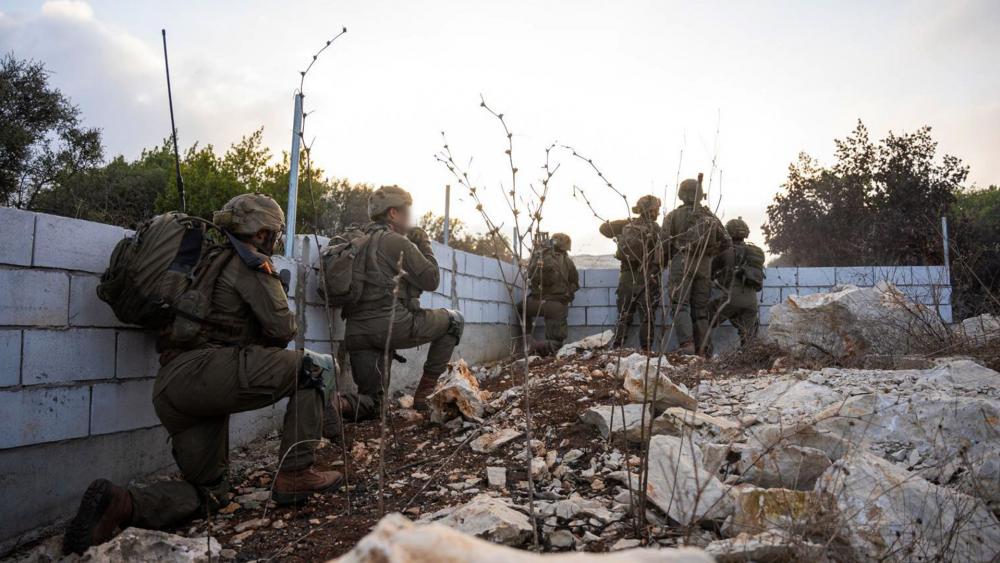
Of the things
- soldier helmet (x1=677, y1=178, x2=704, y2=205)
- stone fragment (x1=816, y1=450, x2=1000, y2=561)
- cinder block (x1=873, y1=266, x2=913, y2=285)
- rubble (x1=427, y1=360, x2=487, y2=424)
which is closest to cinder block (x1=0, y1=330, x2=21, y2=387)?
rubble (x1=427, y1=360, x2=487, y2=424)

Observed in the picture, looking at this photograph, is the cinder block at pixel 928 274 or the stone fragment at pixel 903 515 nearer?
the stone fragment at pixel 903 515

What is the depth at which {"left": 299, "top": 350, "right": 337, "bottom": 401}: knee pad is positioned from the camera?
3047mm

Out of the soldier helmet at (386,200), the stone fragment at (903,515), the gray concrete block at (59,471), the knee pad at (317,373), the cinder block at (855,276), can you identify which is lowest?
the gray concrete block at (59,471)

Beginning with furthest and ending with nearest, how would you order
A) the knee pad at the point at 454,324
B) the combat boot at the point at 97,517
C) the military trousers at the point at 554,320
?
the military trousers at the point at 554,320 < the knee pad at the point at 454,324 < the combat boot at the point at 97,517

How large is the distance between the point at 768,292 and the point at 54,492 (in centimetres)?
743

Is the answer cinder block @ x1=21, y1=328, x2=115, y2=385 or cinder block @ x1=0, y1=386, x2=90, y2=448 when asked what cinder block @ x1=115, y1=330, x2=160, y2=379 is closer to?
cinder block @ x1=21, y1=328, x2=115, y2=385

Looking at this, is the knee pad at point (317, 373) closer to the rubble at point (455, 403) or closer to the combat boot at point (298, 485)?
the combat boot at point (298, 485)

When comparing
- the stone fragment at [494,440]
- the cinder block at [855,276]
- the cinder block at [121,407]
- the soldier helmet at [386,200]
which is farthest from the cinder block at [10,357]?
the cinder block at [855,276]

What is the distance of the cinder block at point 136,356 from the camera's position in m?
3.00

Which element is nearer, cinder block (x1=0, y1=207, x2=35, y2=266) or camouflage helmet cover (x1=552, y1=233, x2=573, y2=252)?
cinder block (x1=0, y1=207, x2=35, y2=266)

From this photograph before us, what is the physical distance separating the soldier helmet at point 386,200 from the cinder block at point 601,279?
4.38 metres

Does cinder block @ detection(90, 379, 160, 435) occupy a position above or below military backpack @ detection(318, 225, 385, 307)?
below

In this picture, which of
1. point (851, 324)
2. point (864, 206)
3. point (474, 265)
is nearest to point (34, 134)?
point (474, 265)

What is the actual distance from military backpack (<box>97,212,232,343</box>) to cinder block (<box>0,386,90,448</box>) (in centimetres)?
36
